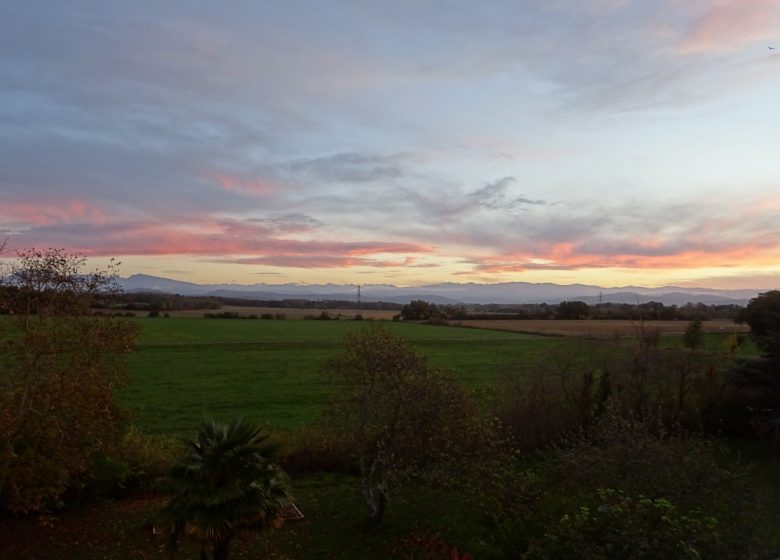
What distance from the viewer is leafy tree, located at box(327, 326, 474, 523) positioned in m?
13.3

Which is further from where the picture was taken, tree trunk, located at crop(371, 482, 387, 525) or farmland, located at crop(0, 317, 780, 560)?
tree trunk, located at crop(371, 482, 387, 525)

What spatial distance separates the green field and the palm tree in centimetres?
343

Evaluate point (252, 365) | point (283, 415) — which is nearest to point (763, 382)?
point (283, 415)

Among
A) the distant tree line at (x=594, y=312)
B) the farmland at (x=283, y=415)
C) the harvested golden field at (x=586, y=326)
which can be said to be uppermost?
the distant tree line at (x=594, y=312)

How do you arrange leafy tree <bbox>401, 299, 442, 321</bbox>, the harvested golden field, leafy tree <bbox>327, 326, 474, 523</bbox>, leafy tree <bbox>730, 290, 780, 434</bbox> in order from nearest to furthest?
leafy tree <bbox>327, 326, 474, 523</bbox>, leafy tree <bbox>730, 290, 780, 434</bbox>, the harvested golden field, leafy tree <bbox>401, 299, 442, 321</bbox>

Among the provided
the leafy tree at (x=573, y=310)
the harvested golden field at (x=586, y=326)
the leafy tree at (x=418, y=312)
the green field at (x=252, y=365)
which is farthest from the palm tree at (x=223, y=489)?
the leafy tree at (x=573, y=310)

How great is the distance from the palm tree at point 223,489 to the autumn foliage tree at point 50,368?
2943 mm

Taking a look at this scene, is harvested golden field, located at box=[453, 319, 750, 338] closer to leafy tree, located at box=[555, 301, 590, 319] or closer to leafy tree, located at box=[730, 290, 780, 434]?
leafy tree, located at box=[555, 301, 590, 319]

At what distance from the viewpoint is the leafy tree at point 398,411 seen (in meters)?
13.3

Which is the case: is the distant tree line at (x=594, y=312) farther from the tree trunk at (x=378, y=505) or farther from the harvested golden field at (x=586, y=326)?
the tree trunk at (x=378, y=505)

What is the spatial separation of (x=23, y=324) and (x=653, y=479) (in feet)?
44.2

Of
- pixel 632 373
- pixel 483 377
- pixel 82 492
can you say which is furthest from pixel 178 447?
pixel 483 377

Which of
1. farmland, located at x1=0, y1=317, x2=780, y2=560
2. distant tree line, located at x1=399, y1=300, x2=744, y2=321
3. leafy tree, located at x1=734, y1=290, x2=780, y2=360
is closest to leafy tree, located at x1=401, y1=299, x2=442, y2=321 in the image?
distant tree line, located at x1=399, y1=300, x2=744, y2=321

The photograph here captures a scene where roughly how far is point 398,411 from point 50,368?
299 inches
